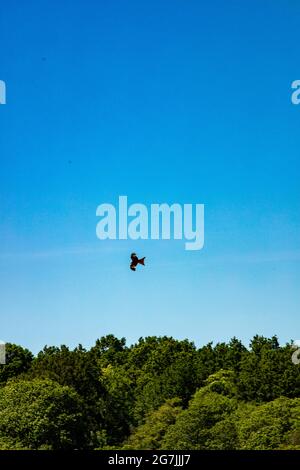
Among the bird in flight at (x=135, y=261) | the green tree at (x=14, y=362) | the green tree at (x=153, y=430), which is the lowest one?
the green tree at (x=153, y=430)

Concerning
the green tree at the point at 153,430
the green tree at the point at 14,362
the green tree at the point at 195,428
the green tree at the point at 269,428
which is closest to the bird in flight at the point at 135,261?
the green tree at the point at 195,428

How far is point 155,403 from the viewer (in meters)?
49.2

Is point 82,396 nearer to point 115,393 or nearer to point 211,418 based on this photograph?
point 115,393

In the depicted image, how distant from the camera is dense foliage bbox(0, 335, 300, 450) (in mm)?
40031

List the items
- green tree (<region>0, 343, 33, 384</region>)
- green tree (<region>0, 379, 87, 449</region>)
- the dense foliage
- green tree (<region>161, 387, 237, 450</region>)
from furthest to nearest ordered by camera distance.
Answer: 1. green tree (<region>0, 343, 33, 384</region>)
2. green tree (<region>0, 379, 87, 449</region>)
3. the dense foliage
4. green tree (<region>161, 387, 237, 450</region>)

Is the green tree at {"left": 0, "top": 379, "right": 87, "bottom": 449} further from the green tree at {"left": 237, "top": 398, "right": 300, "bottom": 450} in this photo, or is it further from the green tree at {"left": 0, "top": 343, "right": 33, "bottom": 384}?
the green tree at {"left": 0, "top": 343, "right": 33, "bottom": 384}

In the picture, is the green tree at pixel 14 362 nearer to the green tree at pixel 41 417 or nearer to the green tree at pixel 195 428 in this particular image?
the green tree at pixel 41 417

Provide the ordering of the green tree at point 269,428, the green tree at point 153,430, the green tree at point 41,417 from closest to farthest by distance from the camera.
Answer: the green tree at point 269,428 < the green tree at point 41,417 < the green tree at point 153,430

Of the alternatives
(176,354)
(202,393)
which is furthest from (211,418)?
(176,354)

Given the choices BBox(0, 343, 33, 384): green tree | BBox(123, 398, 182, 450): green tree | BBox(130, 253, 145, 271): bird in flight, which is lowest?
BBox(123, 398, 182, 450): green tree

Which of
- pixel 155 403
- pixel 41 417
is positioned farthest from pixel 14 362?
pixel 41 417

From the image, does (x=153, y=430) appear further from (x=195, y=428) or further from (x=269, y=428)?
(x=269, y=428)

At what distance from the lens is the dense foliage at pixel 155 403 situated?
4003 cm

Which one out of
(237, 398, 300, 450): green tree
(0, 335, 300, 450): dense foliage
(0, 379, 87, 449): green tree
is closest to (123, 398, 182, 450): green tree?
(0, 335, 300, 450): dense foliage
